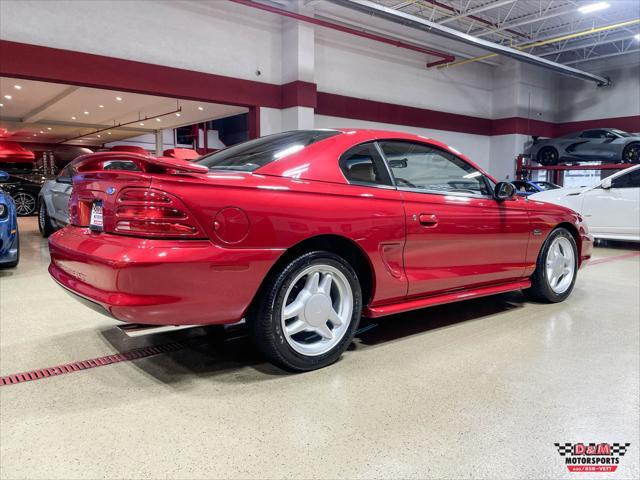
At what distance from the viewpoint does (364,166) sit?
8.00ft

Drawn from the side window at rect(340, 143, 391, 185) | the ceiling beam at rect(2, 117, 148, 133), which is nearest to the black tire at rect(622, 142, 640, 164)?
the side window at rect(340, 143, 391, 185)

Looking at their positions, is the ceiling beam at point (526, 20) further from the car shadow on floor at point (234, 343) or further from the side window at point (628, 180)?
the car shadow on floor at point (234, 343)

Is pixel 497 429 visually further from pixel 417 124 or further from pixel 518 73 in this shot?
pixel 518 73

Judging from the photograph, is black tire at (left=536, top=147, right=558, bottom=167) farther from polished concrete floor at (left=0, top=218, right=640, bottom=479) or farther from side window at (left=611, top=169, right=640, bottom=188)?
polished concrete floor at (left=0, top=218, right=640, bottom=479)

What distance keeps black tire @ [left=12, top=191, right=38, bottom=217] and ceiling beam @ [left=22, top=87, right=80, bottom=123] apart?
2.84 meters

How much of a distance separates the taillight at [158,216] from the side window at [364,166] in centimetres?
87

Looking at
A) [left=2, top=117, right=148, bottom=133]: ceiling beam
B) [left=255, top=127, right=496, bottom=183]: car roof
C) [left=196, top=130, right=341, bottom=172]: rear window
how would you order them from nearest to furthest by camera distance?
[left=255, top=127, right=496, bottom=183]: car roof, [left=196, top=130, right=341, bottom=172]: rear window, [left=2, top=117, right=148, bottom=133]: ceiling beam

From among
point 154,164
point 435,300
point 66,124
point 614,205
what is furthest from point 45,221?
point 66,124

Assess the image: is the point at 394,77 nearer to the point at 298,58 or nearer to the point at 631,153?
the point at 298,58

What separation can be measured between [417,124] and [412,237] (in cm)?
1151

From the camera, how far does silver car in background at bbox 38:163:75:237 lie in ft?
19.0

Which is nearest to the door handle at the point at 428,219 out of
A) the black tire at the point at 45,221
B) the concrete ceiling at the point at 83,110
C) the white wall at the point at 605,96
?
the black tire at the point at 45,221

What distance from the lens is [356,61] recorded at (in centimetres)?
1189

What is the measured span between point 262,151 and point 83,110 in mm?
15050
